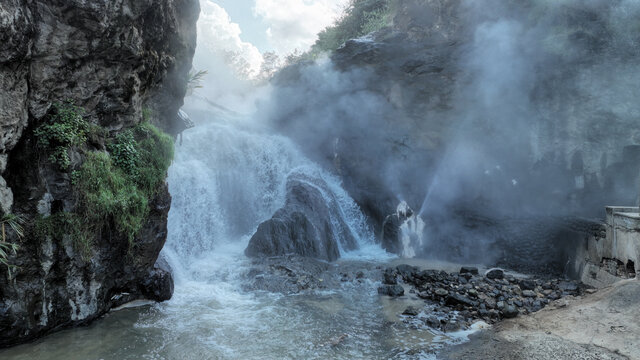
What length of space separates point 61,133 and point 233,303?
17.4 ft

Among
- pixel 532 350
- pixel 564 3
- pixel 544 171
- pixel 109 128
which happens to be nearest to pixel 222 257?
pixel 109 128

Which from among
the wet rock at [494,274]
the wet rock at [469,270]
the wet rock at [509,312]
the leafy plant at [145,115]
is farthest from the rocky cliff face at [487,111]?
the leafy plant at [145,115]

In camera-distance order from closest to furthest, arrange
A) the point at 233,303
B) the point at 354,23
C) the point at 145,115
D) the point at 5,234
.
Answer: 1. the point at 5,234
2. the point at 233,303
3. the point at 145,115
4. the point at 354,23

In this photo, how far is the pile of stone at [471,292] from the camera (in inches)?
328

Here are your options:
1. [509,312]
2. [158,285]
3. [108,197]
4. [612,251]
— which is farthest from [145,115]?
[612,251]

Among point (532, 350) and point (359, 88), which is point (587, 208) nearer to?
point (532, 350)

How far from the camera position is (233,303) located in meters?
8.90

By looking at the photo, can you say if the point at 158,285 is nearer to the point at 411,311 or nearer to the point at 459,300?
the point at 411,311

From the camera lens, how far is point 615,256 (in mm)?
9523

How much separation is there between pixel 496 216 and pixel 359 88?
30.2 feet

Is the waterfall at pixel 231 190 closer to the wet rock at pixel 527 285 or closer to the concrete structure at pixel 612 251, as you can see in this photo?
the wet rock at pixel 527 285

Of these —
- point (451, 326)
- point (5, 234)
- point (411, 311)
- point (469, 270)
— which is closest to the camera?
point (5, 234)

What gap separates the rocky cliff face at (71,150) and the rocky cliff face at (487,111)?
35.3ft

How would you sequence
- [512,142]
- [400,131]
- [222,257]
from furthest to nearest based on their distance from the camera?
[400,131]
[512,142]
[222,257]
